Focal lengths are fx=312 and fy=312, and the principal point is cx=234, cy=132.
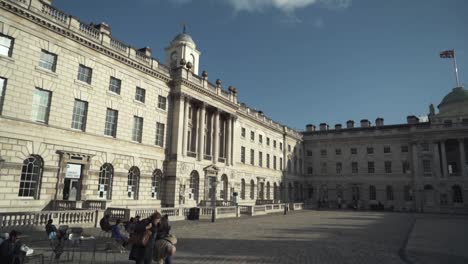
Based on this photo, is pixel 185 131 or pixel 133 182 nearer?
pixel 133 182

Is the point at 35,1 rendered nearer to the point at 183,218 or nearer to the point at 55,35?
the point at 55,35

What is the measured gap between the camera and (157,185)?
1141 inches

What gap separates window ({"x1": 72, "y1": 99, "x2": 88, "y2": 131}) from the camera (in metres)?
22.4

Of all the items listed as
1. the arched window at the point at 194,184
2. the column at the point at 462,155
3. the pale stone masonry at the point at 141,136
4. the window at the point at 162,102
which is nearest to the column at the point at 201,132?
the pale stone masonry at the point at 141,136

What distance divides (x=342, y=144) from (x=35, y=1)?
53070mm

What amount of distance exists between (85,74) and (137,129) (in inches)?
247

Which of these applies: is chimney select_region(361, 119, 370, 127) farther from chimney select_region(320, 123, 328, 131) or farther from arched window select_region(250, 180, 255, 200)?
arched window select_region(250, 180, 255, 200)

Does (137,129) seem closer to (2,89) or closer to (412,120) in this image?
(2,89)

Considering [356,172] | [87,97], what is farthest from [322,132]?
[87,97]

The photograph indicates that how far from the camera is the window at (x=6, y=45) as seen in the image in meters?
18.6

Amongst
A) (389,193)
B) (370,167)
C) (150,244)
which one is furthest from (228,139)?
(389,193)

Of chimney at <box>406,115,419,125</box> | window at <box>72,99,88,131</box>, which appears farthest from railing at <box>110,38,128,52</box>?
chimney at <box>406,115,419,125</box>

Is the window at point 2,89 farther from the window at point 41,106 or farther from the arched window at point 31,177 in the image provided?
the arched window at point 31,177

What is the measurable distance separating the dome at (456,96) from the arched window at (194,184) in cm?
4675
